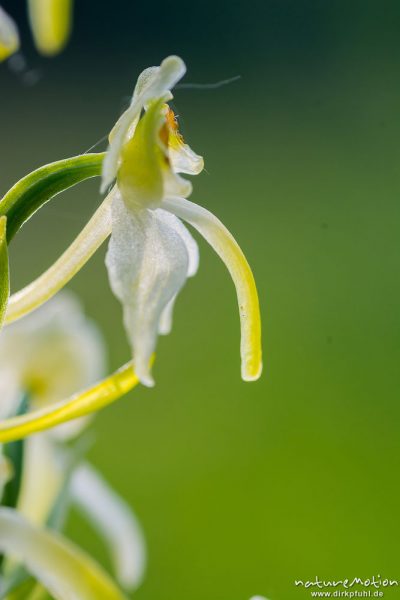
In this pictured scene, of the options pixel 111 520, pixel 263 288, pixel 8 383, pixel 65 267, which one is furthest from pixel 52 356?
pixel 263 288

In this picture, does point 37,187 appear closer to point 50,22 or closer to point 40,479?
point 50,22

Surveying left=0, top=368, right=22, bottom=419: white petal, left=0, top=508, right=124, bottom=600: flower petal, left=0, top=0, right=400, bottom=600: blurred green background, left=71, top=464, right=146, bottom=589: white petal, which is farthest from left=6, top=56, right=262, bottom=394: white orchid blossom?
left=0, top=0, right=400, bottom=600: blurred green background

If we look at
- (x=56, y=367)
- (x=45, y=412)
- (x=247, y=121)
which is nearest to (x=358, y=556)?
(x=56, y=367)

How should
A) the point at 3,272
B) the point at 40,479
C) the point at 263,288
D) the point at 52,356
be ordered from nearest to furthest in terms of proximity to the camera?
the point at 3,272 → the point at 40,479 → the point at 52,356 → the point at 263,288

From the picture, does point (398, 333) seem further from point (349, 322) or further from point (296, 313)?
point (296, 313)

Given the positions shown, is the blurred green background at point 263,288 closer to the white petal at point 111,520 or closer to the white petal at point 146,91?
the white petal at point 111,520
